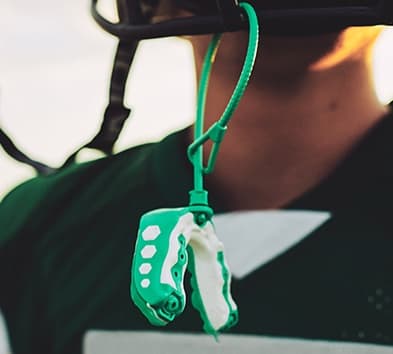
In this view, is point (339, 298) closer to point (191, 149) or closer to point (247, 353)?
Answer: point (247, 353)

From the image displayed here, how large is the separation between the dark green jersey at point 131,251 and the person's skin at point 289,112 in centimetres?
2

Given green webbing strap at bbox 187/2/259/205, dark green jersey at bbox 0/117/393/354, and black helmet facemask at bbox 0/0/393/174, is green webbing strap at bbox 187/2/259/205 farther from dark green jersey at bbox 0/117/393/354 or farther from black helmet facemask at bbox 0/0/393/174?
dark green jersey at bbox 0/117/393/354

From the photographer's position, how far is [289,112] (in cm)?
92

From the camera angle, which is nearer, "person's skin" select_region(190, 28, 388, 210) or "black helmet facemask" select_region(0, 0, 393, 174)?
"black helmet facemask" select_region(0, 0, 393, 174)

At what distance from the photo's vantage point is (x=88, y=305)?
1.04 meters

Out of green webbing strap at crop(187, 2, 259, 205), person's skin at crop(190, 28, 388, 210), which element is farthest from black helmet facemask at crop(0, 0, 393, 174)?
person's skin at crop(190, 28, 388, 210)

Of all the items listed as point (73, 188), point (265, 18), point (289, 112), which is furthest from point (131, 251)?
point (265, 18)

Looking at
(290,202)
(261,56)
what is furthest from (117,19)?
(290,202)

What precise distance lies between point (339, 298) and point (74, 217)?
1.08ft

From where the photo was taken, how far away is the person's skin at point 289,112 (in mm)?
838

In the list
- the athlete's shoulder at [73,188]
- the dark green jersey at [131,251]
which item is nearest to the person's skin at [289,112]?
the dark green jersey at [131,251]

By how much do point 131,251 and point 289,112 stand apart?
24 cm

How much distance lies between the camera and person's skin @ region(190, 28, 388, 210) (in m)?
0.84

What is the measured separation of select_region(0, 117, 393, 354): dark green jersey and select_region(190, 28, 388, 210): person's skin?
2cm
